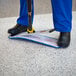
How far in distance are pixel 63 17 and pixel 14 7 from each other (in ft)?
4.21

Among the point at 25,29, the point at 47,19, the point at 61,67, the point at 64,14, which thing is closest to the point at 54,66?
the point at 61,67

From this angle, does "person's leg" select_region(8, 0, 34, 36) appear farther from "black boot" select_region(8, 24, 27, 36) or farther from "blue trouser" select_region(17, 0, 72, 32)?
"blue trouser" select_region(17, 0, 72, 32)

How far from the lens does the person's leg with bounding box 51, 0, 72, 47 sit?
1000 mm

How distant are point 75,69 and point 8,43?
1.79ft

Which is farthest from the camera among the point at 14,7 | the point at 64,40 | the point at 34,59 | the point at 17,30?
the point at 14,7

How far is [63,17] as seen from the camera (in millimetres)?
1028

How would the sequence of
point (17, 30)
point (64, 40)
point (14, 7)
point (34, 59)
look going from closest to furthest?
point (34, 59), point (64, 40), point (17, 30), point (14, 7)

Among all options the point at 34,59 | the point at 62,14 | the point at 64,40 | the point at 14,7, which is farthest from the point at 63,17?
the point at 14,7

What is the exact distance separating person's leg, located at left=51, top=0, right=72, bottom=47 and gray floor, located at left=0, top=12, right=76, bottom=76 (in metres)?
0.07

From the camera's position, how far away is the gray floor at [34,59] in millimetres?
807

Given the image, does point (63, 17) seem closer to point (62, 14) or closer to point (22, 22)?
point (62, 14)

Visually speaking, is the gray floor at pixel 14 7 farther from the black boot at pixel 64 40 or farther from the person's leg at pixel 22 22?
the black boot at pixel 64 40

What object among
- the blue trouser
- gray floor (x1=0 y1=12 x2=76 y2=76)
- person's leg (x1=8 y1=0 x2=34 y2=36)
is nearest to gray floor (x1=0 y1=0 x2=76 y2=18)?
person's leg (x1=8 y1=0 x2=34 y2=36)

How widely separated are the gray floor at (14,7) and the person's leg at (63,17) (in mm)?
978
